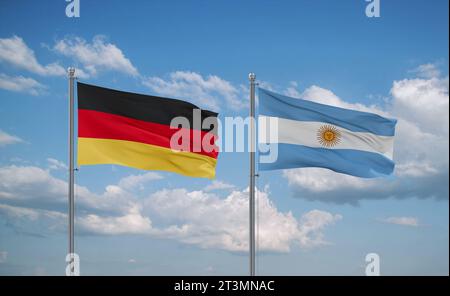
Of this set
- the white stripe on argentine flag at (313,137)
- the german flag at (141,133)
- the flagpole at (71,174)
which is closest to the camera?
the flagpole at (71,174)

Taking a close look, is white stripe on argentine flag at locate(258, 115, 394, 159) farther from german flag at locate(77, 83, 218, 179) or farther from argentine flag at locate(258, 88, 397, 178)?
german flag at locate(77, 83, 218, 179)

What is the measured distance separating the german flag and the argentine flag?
5.81 ft

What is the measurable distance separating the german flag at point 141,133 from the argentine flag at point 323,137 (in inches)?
69.7

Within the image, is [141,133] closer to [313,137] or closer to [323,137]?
[313,137]

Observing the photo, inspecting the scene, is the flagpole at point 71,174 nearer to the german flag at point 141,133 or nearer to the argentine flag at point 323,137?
the german flag at point 141,133

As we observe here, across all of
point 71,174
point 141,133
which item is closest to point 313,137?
point 141,133

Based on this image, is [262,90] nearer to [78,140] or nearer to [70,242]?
[78,140]

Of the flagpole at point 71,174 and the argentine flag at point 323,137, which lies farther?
the argentine flag at point 323,137

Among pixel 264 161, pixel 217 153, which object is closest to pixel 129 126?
pixel 217 153

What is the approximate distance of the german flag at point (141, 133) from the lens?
62.9ft

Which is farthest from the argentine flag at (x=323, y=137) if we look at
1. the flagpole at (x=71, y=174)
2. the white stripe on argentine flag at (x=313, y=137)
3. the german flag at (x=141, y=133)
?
the flagpole at (x=71, y=174)

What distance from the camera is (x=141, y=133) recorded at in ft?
64.2
